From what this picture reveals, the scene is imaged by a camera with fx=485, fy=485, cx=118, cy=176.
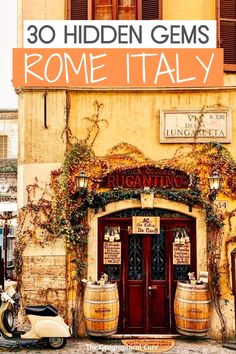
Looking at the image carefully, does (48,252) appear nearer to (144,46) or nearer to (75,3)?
(144,46)

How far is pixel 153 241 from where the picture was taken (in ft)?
31.6

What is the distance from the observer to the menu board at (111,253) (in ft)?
31.2

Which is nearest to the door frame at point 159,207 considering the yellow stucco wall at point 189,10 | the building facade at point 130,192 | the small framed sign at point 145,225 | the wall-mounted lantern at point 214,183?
the building facade at point 130,192

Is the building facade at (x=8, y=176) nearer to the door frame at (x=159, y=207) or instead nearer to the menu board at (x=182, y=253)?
the door frame at (x=159, y=207)

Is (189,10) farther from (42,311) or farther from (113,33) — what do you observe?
(42,311)

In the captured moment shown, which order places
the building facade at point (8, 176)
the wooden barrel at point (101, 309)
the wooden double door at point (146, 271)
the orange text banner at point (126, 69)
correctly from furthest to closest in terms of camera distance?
the building facade at point (8, 176)
the wooden double door at point (146, 271)
the orange text banner at point (126, 69)
the wooden barrel at point (101, 309)

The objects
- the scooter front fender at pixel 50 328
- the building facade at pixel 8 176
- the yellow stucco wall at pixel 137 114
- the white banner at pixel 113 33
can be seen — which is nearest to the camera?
the scooter front fender at pixel 50 328

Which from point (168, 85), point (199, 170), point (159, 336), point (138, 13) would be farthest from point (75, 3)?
point (159, 336)

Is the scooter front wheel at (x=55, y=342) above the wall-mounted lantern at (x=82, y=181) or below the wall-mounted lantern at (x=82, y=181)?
below

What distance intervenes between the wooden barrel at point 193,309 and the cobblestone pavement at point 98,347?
0.77ft

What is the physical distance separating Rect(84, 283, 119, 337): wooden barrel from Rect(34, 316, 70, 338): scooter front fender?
2.06ft

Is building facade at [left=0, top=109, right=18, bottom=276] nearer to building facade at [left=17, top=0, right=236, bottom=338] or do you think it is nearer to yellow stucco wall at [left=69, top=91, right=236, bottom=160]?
building facade at [left=17, top=0, right=236, bottom=338]

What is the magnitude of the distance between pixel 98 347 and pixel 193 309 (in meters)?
1.85

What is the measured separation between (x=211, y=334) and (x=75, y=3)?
7084 mm
